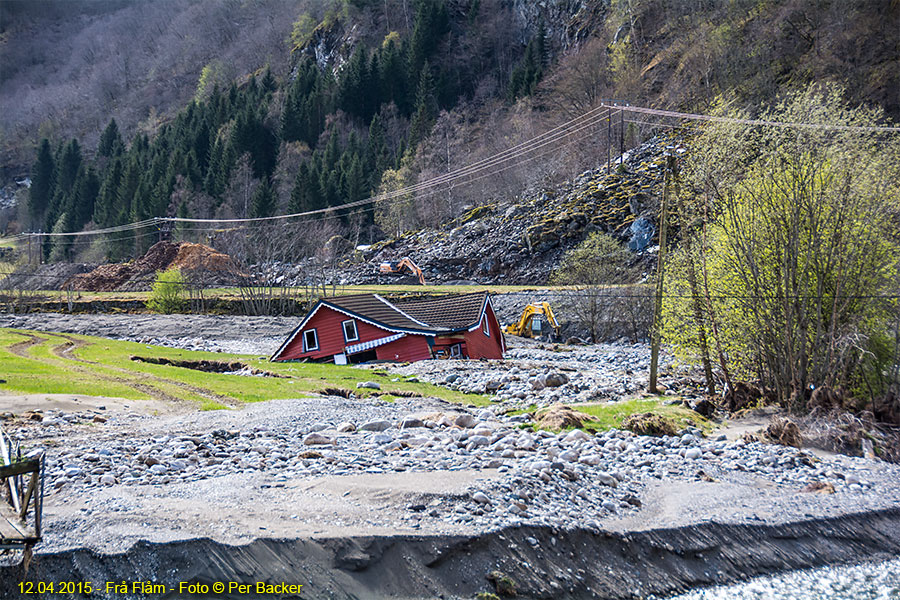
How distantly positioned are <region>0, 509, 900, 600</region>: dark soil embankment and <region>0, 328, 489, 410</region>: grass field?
36.5 ft

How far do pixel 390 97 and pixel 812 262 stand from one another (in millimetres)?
114467

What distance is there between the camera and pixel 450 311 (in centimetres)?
4028

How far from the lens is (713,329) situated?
21.3 m

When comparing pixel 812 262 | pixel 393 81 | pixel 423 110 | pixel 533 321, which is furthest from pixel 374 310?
pixel 393 81

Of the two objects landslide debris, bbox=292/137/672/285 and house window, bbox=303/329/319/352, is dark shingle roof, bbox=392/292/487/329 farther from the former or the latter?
landslide debris, bbox=292/137/672/285

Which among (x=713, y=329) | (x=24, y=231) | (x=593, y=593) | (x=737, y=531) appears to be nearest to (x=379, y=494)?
(x=593, y=593)

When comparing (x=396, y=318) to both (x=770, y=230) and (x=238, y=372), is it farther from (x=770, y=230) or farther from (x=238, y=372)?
(x=770, y=230)

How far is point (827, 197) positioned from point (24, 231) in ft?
520

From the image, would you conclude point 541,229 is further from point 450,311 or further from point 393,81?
point 393,81

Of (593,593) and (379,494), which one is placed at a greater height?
(379,494)

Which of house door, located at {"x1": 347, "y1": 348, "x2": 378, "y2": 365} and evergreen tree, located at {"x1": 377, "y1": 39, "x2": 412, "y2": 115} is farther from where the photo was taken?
evergreen tree, located at {"x1": 377, "y1": 39, "x2": 412, "y2": 115}

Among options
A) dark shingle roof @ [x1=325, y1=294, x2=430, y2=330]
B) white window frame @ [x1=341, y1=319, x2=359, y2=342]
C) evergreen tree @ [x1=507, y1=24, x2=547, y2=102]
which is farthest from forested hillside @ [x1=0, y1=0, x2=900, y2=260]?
white window frame @ [x1=341, y1=319, x2=359, y2=342]

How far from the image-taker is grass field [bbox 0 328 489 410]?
19469 mm

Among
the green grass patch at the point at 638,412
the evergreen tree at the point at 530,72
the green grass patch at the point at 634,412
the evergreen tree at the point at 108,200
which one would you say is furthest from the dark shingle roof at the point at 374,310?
the evergreen tree at the point at 108,200
